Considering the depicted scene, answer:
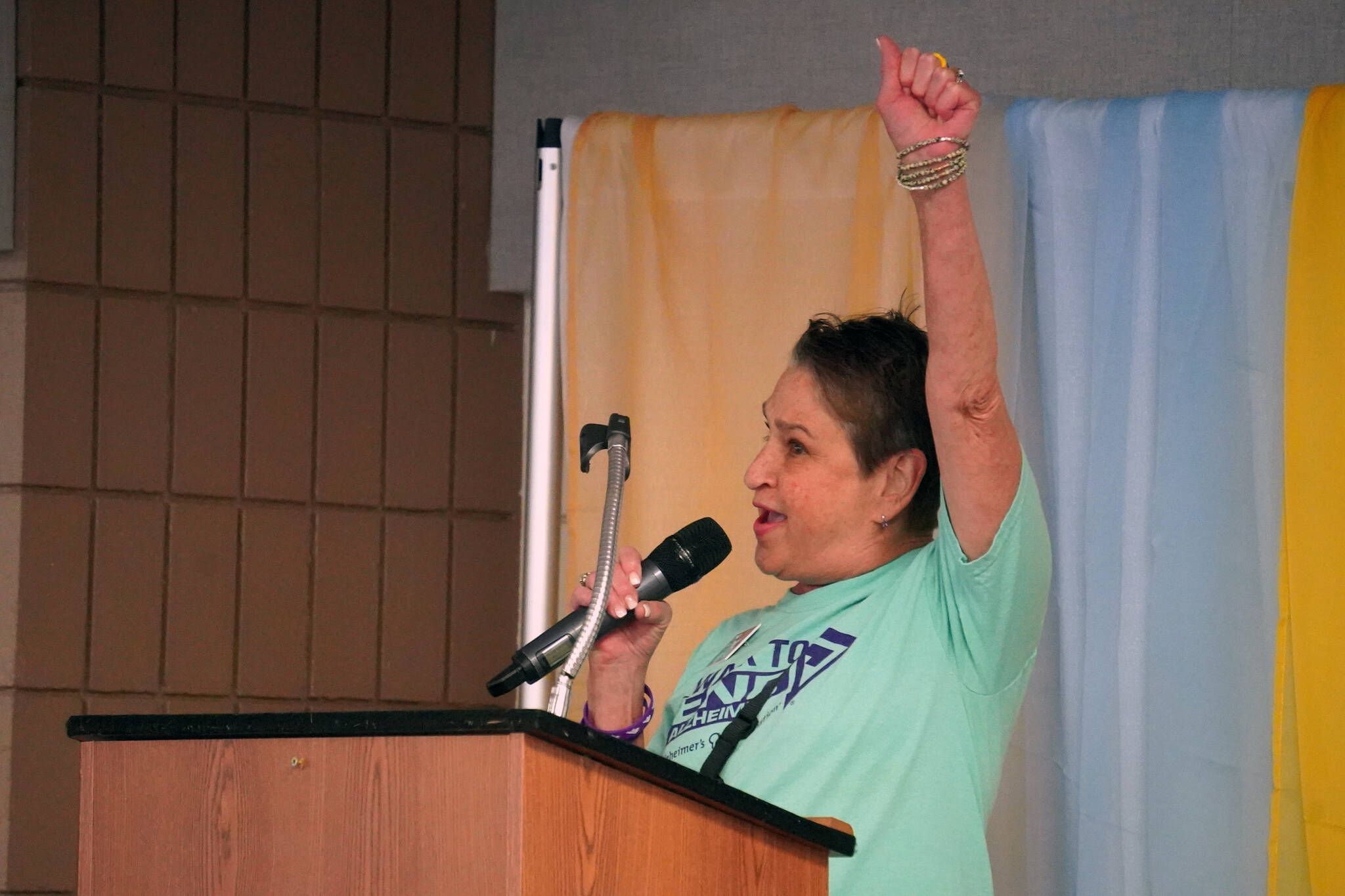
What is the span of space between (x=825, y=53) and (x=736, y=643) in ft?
5.22

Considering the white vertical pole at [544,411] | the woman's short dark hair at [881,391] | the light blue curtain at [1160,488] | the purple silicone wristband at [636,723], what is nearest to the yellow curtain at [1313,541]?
the light blue curtain at [1160,488]

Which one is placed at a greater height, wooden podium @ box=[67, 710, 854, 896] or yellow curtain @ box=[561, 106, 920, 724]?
yellow curtain @ box=[561, 106, 920, 724]

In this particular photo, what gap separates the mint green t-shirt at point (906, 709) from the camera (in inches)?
60.9

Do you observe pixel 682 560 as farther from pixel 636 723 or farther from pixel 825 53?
pixel 825 53

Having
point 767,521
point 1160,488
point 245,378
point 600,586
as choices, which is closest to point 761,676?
point 767,521

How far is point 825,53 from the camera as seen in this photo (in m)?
2.99

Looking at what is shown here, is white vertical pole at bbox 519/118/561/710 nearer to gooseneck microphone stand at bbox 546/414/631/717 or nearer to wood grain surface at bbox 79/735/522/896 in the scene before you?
gooseneck microphone stand at bbox 546/414/631/717

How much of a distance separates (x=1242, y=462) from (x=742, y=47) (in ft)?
4.37

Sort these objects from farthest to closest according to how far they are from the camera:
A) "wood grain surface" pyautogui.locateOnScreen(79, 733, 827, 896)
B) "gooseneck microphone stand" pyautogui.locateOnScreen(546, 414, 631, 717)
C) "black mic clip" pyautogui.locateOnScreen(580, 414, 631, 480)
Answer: "black mic clip" pyautogui.locateOnScreen(580, 414, 631, 480)
"gooseneck microphone stand" pyautogui.locateOnScreen(546, 414, 631, 717)
"wood grain surface" pyautogui.locateOnScreen(79, 733, 827, 896)

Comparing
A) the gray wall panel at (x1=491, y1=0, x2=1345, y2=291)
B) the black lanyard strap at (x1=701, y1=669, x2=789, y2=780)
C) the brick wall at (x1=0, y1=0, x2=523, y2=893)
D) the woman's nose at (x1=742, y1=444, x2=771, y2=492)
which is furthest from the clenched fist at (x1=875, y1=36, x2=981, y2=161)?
the brick wall at (x1=0, y1=0, x2=523, y2=893)

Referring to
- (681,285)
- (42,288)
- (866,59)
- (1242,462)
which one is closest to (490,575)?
(681,285)

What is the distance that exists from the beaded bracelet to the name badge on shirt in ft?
1.98

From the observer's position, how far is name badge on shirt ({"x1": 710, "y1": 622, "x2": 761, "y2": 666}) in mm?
1800

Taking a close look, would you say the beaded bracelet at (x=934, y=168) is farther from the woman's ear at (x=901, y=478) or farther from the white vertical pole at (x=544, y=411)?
the white vertical pole at (x=544, y=411)
